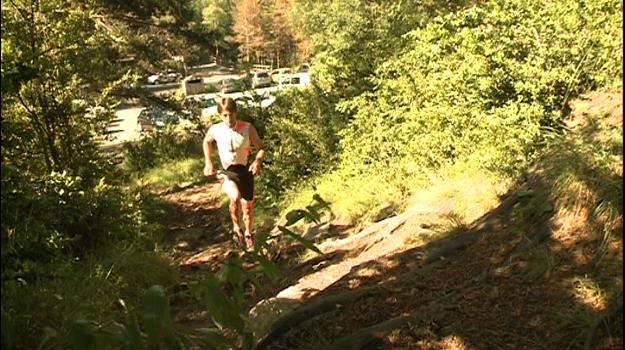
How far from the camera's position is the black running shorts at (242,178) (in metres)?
6.20

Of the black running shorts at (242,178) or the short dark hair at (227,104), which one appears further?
the black running shorts at (242,178)

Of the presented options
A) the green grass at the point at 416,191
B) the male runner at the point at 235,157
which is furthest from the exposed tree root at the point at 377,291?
the male runner at the point at 235,157

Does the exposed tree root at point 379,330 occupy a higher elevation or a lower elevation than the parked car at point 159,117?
higher

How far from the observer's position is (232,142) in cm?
613

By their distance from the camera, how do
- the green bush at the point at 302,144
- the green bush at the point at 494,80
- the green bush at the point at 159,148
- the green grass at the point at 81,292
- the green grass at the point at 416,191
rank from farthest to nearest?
the green bush at the point at 159,148 → the green bush at the point at 302,144 → the green bush at the point at 494,80 → the green grass at the point at 416,191 → the green grass at the point at 81,292

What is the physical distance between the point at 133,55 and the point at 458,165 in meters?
15.4

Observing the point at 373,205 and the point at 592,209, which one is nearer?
the point at 592,209

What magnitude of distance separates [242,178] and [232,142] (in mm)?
431

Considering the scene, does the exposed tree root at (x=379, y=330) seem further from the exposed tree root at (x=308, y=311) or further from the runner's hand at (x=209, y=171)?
the runner's hand at (x=209, y=171)

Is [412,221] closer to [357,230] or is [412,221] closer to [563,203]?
[357,230]

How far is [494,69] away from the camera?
257 inches

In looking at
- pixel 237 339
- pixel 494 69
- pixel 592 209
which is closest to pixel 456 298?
pixel 592 209

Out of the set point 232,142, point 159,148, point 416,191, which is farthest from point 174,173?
point 232,142

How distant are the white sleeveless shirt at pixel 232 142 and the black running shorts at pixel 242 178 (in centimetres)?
6
